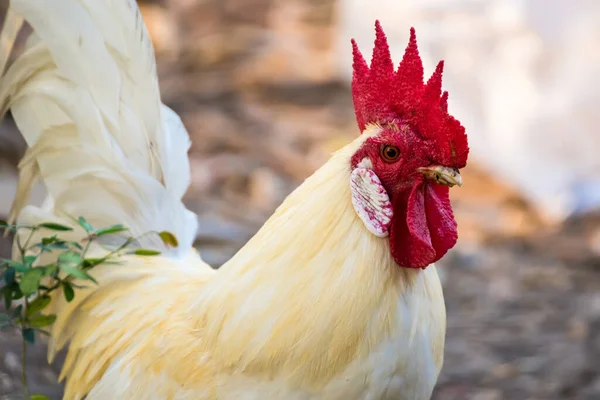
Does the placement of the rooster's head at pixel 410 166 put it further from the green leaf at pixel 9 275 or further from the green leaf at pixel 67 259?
the green leaf at pixel 9 275

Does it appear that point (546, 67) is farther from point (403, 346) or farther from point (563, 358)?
point (403, 346)

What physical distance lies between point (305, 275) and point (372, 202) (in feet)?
1.11

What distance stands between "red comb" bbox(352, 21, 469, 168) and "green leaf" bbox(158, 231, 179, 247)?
40.7 inches

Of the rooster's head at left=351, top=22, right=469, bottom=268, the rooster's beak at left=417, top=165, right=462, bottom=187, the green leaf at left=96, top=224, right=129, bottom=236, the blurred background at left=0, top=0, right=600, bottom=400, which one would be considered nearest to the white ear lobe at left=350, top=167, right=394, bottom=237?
the rooster's head at left=351, top=22, right=469, bottom=268

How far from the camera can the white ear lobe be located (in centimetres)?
254

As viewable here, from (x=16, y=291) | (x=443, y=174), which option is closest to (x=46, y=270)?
(x=16, y=291)

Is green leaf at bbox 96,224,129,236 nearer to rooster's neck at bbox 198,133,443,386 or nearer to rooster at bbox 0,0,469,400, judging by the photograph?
rooster at bbox 0,0,469,400

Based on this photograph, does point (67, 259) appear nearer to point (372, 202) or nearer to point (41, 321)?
point (41, 321)

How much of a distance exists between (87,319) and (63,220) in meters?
0.44

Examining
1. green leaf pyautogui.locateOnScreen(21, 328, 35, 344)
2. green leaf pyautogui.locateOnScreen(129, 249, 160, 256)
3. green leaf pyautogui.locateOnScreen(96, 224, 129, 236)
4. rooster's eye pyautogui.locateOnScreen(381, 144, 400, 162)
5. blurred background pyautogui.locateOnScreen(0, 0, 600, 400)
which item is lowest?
green leaf pyautogui.locateOnScreen(21, 328, 35, 344)

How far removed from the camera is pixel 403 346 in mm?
2551

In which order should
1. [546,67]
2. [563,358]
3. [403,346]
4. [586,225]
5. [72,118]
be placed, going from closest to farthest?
[403,346], [72,118], [563,358], [586,225], [546,67]

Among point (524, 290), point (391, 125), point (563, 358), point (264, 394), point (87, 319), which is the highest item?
point (524, 290)

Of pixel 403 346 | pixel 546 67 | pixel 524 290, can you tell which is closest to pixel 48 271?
pixel 403 346
